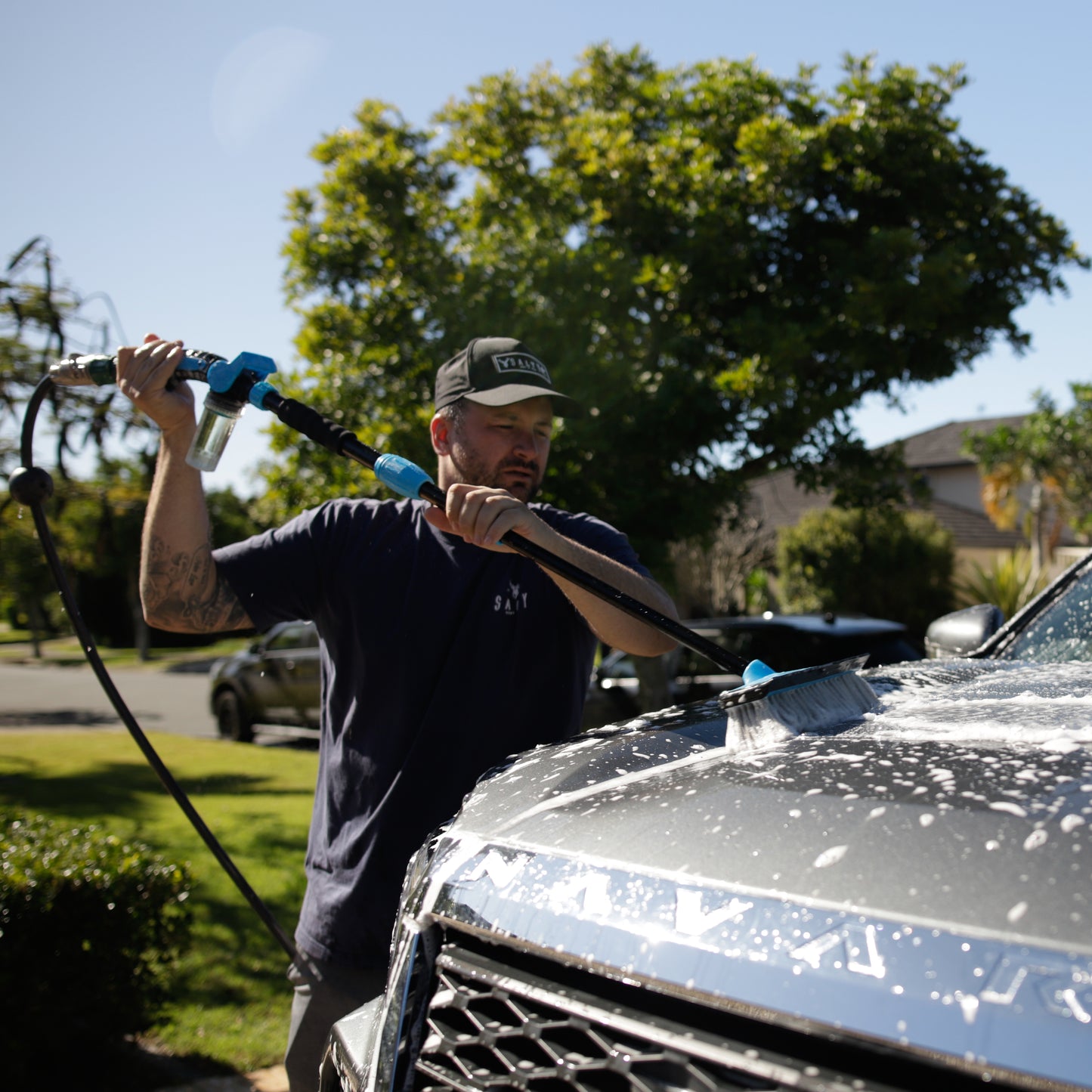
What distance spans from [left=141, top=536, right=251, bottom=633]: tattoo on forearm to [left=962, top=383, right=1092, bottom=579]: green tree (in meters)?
25.6

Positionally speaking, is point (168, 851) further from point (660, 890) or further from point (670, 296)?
point (660, 890)

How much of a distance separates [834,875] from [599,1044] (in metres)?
0.30

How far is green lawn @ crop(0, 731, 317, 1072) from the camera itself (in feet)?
13.4

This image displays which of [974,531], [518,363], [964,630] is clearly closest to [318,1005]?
[518,363]

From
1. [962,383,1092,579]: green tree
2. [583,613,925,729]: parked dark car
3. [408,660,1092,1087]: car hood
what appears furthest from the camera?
[962,383,1092,579]: green tree

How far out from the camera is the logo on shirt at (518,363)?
2.32 metres

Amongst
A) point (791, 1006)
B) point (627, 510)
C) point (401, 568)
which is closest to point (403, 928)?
point (791, 1006)

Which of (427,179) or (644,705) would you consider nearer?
(427,179)

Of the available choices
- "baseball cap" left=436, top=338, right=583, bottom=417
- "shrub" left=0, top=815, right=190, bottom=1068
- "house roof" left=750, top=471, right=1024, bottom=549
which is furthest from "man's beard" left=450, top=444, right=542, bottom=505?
"house roof" left=750, top=471, right=1024, bottom=549

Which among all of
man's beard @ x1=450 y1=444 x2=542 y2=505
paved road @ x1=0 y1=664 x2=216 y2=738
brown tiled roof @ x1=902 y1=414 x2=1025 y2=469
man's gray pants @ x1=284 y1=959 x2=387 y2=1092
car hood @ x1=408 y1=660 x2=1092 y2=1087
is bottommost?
paved road @ x1=0 y1=664 x2=216 y2=738

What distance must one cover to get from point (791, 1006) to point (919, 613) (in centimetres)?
1908

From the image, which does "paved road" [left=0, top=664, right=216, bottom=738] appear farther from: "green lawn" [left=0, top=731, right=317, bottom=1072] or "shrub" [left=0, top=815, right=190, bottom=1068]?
"shrub" [left=0, top=815, right=190, bottom=1068]

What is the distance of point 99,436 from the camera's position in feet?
22.0

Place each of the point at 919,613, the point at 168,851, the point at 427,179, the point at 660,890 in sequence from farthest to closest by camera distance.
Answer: the point at 919,613 < the point at 427,179 < the point at 168,851 < the point at 660,890
